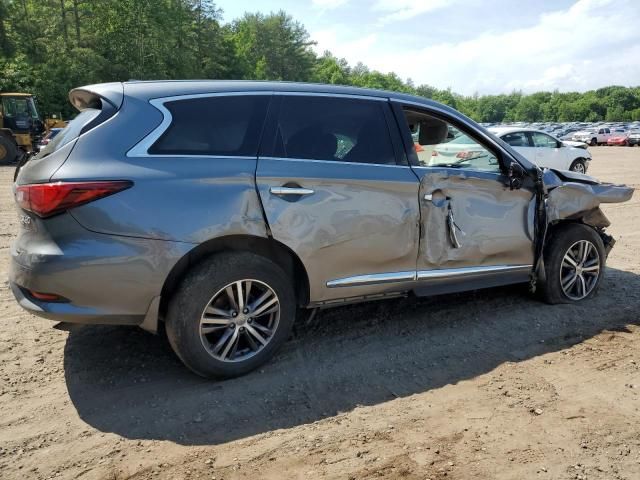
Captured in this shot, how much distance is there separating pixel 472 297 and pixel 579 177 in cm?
157

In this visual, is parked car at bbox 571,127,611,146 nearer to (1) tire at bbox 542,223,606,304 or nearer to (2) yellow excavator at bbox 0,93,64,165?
(2) yellow excavator at bbox 0,93,64,165

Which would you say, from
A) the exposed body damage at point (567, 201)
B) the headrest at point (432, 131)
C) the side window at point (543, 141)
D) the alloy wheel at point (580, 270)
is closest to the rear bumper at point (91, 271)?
the headrest at point (432, 131)

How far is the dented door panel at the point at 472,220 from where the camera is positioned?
409cm

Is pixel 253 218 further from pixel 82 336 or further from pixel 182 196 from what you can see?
pixel 82 336

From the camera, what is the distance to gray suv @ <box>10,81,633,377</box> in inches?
121

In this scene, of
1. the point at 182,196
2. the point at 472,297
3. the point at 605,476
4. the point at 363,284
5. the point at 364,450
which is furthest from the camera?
the point at 472,297

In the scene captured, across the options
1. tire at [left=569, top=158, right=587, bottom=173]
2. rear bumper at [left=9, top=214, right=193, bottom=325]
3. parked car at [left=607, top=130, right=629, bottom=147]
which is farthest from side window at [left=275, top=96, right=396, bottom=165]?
parked car at [left=607, top=130, right=629, bottom=147]

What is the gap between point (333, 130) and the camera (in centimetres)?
385

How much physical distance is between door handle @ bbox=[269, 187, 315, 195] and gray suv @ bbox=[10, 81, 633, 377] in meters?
0.02

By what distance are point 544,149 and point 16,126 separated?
19.2m

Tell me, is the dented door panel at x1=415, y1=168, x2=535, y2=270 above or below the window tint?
below

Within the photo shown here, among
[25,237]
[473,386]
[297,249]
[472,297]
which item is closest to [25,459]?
[25,237]

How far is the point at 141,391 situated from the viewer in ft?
11.1

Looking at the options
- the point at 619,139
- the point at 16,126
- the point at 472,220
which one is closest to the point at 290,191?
the point at 472,220
